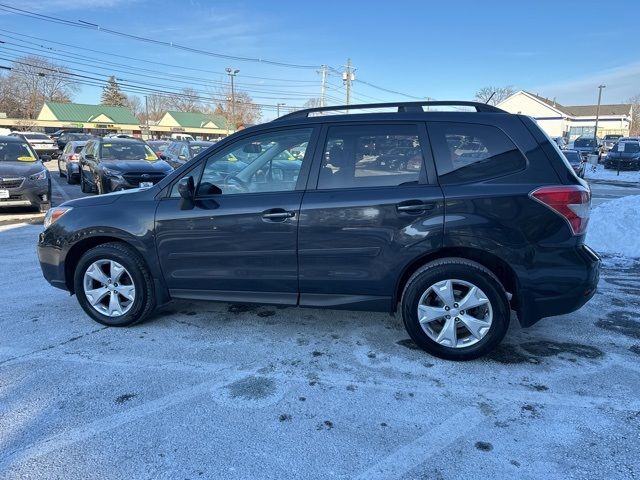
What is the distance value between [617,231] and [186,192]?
268 inches

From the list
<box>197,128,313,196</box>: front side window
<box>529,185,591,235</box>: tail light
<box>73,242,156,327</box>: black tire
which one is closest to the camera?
<box>529,185,591,235</box>: tail light

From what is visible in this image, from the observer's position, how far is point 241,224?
3.66 m

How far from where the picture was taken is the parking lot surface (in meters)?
2.41

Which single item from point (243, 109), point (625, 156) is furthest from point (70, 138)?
point (243, 109)

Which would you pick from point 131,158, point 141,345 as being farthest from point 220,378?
point 131,158

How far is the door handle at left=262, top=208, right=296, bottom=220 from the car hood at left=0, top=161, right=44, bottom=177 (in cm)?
880

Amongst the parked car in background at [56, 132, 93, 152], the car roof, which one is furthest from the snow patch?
the parked car in background at [56, 132, 93, 152]

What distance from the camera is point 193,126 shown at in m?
94.5

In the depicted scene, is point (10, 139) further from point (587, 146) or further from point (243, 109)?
point (243, 109)

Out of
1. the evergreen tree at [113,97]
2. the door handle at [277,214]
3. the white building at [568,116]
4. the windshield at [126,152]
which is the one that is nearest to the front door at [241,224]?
the door handle at [277,214]

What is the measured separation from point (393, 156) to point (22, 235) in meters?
7.69

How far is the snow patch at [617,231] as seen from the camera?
686 centimetres

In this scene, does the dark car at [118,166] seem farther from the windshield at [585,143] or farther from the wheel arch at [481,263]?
the windshield at [585,143]

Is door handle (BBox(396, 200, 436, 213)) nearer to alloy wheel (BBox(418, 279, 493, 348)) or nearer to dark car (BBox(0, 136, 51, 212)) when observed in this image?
alloy wheel (BBox(418, 279, 493, 348))
